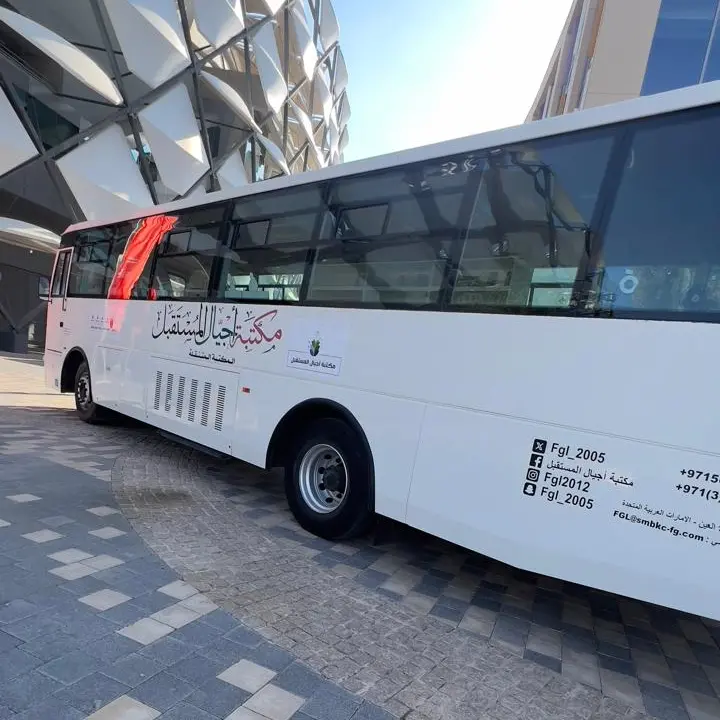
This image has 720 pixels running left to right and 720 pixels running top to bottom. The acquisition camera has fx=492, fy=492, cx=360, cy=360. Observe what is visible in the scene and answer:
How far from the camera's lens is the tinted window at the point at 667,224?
2.62 metres

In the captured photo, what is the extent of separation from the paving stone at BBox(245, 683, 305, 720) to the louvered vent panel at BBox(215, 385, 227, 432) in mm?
3196

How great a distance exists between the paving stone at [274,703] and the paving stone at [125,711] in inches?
15.9

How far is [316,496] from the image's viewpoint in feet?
14.6

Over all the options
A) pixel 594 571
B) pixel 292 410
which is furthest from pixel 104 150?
pixel 594 571

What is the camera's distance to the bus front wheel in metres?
7.69

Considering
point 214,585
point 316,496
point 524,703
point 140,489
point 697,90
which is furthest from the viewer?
point 140,489

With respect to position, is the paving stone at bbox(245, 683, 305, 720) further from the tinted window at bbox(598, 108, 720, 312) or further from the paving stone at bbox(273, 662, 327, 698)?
the tinted window at bbox(598, 108, 720, 312)

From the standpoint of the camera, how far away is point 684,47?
9.80m

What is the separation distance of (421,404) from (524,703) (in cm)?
184

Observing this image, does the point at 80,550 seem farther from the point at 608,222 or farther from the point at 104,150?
the point at 104,150

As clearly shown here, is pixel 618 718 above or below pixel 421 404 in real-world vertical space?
below

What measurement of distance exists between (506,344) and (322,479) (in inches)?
83.7

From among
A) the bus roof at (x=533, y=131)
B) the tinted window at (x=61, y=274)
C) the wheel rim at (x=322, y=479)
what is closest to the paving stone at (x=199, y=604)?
the wheel rim at (x=322, y=479)

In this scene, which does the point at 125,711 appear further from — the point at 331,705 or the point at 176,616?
the point at 331,705
